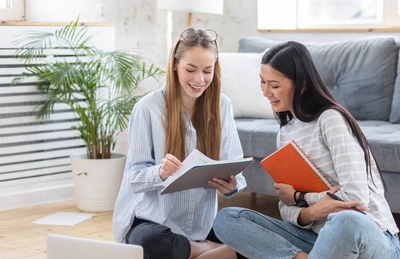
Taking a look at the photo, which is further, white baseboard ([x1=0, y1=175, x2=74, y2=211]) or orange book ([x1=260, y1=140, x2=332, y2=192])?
white baseboard ([x1=0, y1=175, x2=74, y2=211])

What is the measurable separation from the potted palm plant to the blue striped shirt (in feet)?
4.30

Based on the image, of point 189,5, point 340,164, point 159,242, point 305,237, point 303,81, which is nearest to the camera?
point 340,164

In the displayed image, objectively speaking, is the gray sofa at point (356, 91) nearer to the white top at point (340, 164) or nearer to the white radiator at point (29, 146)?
the white radiator at point (29, 146)

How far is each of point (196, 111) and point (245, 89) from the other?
1.37m

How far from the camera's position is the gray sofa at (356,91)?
3.59 metres

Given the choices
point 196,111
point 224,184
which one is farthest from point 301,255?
point 196,111

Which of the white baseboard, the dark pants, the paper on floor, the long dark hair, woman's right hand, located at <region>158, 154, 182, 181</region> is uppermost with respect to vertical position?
the long dark hair

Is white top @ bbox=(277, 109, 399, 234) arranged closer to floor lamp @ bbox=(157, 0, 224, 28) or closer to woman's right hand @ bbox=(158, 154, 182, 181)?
woman's right hand @ bbox=(158, 154, 182, 181)

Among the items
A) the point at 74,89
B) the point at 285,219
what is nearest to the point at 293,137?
the point at 285,219

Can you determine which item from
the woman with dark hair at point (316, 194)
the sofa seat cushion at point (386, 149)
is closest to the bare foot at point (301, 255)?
the woman with dark hair at point (316, 194)

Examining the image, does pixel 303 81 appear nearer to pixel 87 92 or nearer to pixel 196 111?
pixel 196 111

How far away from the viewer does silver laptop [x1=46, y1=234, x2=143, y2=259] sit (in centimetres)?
232

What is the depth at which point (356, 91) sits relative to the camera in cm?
378

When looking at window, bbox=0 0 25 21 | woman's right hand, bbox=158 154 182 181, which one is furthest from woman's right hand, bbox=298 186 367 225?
window, bbox=0 0 25 21
